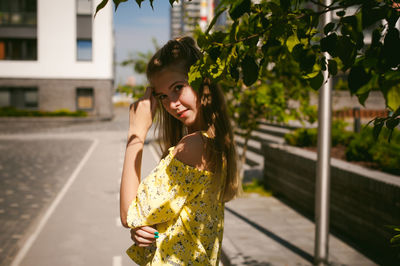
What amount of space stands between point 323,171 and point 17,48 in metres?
36.2

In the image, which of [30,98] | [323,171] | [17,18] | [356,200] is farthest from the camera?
[30,98]

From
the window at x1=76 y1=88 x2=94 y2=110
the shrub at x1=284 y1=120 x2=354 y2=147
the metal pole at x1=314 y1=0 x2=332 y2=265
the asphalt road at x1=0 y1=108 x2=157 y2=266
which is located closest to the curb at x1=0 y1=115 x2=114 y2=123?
the window at x1=76 y1=88 x2=94 y2=110

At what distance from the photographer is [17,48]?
114ft

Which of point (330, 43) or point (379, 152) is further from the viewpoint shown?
point (379, 152)

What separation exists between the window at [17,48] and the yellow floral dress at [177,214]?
37.0 m

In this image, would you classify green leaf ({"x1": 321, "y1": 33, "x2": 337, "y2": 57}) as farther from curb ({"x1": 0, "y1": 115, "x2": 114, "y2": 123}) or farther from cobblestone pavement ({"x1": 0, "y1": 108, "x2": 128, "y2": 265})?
curb ({"x1": 0, "y1": 115, "x2": 114, "y2": 123})

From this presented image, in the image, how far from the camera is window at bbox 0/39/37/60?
34656mm

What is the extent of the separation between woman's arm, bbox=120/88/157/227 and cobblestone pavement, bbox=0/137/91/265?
3914 mm

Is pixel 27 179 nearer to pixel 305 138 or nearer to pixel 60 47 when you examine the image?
pixel 305 138

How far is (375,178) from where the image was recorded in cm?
472

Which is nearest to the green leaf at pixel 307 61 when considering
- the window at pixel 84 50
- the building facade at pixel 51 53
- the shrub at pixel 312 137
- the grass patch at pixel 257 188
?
the grass patch at pixel 257 188

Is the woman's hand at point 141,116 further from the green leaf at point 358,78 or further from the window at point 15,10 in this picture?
the window at point 15,10

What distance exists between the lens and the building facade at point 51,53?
33969 mm

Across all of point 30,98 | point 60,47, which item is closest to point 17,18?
point 60,47
